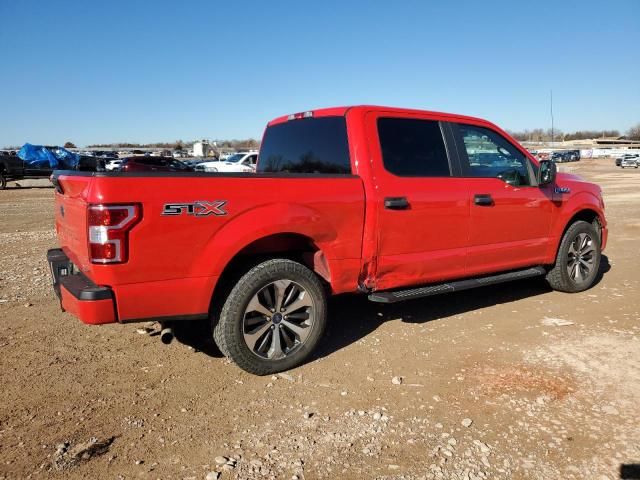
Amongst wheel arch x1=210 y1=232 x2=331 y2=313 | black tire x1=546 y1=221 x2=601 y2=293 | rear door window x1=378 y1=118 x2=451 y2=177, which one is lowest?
black tire x1=546 y1=221 x2=601 y2=293

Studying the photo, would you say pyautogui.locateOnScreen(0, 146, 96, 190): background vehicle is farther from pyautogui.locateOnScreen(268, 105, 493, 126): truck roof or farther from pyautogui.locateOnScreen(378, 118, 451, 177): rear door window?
pyautogui.locateOnScreen(378, 118, 451, 177): rear door window

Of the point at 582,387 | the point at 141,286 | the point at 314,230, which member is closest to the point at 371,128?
the point at 314,230

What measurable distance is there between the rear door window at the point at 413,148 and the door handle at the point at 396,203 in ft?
0.74

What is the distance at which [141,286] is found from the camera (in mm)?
3189

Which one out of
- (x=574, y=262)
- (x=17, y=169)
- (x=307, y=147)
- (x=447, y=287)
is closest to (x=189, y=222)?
(x=307, y=147)

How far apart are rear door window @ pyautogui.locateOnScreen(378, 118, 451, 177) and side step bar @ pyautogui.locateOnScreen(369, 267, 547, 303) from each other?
3.22ft

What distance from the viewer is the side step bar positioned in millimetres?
4082

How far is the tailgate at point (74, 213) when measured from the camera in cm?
314

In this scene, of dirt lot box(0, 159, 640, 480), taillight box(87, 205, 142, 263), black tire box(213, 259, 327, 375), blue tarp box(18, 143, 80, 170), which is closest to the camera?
dirt lot box(0, 159, 640, 480)

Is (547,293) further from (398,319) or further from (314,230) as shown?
(314,230)

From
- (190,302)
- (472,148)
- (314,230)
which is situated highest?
(472,148)

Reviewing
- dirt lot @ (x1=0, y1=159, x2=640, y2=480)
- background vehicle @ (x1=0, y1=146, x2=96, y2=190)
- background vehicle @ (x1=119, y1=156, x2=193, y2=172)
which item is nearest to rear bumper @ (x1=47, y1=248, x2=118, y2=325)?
dirt lot @ (x1=0, y1=159, x2=640, y2=480)

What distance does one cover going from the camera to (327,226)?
381 centimetres

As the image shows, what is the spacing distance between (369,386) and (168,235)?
68.1 inches
